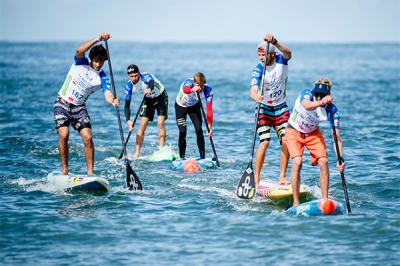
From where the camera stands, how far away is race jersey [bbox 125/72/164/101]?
54.4ft

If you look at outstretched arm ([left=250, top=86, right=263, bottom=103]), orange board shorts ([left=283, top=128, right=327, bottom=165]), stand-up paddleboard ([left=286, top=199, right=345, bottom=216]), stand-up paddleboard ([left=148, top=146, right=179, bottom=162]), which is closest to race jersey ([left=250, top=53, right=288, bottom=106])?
outstretched arm ([left=250, top=86, right=263, bottom=103])

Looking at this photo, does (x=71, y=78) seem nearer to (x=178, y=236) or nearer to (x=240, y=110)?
(x=178, y=236)

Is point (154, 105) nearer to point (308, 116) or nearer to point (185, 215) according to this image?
Answer: point (185, 215)

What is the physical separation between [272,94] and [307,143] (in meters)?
1.60

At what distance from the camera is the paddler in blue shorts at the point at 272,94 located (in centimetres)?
1291

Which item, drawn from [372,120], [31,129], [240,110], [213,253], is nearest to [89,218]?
[213,253]

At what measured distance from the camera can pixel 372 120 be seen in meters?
25.4

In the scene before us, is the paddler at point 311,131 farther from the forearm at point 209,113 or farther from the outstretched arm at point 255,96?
the forearm at point 209,113

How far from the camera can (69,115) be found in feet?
44.0

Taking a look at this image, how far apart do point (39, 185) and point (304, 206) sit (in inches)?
205

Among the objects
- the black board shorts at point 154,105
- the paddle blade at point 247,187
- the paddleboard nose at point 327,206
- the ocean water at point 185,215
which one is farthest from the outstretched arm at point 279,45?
the black board shorts at point 154,105

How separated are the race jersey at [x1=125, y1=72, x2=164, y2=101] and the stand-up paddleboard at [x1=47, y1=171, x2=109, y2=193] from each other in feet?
11.3

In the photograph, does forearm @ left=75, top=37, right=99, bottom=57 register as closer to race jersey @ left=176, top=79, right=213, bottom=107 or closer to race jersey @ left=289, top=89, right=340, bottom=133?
race jersey @ left=289, top=89, right=340, bottom=133

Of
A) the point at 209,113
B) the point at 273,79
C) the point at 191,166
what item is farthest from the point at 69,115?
the point at 209,113
